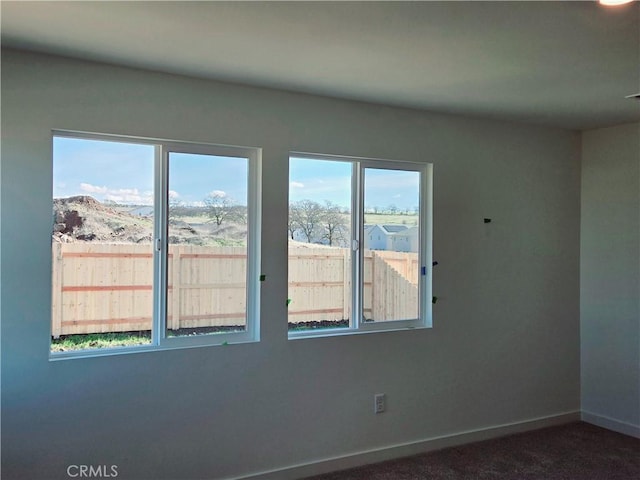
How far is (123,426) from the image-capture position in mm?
2641

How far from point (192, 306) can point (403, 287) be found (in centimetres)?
145

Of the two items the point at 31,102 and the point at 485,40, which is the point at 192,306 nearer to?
the point at 31,102

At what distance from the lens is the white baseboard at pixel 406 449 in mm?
3072

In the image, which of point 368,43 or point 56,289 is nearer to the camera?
point 368,43

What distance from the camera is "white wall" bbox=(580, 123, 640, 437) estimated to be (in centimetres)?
383

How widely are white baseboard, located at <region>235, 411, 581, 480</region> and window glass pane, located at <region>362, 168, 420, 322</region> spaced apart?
85cm

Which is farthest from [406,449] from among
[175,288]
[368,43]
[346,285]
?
[368,43]

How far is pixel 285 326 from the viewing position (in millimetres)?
3086

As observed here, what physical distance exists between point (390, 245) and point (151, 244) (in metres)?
1.56

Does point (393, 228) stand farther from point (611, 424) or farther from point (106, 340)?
point (611, 424)

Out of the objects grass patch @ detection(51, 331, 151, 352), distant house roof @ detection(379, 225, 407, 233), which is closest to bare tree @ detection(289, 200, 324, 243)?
distant house roof @ detection(379, 225, 407, 233)

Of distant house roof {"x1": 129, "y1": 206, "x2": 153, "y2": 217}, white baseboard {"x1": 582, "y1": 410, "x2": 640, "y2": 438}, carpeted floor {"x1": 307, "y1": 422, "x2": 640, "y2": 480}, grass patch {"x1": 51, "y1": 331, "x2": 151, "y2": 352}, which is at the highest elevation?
distant house roof {"x1": 129, "y1": 206, "x2": 153, "y2": 217}

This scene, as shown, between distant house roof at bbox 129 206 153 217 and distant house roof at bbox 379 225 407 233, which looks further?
distant house roof at bbox 379 225 407 233

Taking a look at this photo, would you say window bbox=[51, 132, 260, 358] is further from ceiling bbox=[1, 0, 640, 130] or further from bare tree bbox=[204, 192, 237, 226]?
ceiling bbox=[1, 0, 640, 130]
